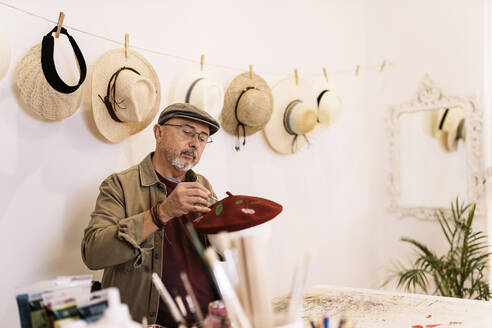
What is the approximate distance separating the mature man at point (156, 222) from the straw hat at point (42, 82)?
0.40 m

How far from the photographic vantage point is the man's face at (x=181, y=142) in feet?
7.03

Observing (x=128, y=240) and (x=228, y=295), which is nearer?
(x=228, y=295)

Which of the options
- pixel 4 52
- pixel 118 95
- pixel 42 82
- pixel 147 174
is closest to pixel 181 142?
pixel 147 174

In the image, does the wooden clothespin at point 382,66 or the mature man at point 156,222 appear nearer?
the mature man at point 156,222

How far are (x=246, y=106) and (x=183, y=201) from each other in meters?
1.20

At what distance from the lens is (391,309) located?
189 centimetres

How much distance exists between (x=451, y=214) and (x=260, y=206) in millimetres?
2394

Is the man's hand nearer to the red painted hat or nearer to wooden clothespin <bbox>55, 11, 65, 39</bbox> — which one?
the red painted hat

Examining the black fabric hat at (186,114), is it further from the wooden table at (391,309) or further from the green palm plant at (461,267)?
the green palm plant at (461,267)

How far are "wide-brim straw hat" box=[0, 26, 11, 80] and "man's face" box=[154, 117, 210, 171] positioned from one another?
695 millimetres

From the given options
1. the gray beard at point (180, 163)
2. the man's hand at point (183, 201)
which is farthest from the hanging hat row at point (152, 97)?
the man's hand at point (183, 201)

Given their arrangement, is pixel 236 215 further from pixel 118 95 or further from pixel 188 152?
pixel 118 95

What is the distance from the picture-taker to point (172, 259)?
2055mm

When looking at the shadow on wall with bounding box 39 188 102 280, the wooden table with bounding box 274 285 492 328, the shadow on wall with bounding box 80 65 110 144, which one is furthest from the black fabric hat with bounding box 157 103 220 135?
the wooden table with bounding box 274 285 492 328
